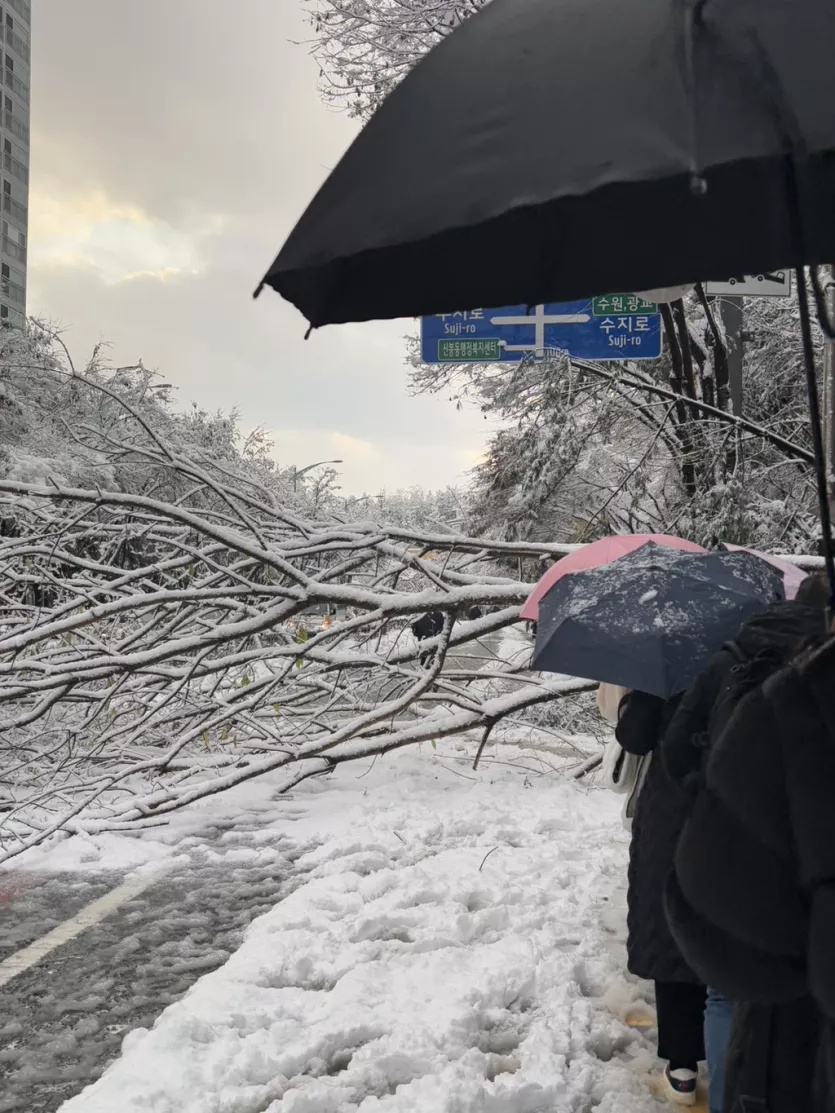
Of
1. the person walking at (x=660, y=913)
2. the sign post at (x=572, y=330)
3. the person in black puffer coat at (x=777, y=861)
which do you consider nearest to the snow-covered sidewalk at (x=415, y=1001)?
the person walking at (x=660, y=913)

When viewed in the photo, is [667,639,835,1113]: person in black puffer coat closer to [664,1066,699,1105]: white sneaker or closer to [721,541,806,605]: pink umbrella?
[664,1066,699,1105]: white sneaker

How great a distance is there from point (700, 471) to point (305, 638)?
3.51 meters

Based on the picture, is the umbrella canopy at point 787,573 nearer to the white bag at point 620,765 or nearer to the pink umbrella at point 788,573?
the pink umbrella at point 788,573

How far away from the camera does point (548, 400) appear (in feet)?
27.2

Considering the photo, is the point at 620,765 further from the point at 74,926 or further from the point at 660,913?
the point at 74,926

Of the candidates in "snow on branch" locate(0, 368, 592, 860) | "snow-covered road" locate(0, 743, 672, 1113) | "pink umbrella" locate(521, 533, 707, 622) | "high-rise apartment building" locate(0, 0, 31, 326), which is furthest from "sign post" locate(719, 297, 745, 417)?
"high-rise apartment building" locate(0, 0, 31, 326)

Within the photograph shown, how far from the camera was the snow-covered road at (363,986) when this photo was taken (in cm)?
319

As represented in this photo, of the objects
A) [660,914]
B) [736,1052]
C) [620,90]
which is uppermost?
[620,90]

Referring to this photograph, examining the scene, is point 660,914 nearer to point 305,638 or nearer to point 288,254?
point 288,254

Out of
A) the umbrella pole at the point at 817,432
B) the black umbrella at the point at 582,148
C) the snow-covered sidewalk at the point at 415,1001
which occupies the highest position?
the black umbrella at the point at 582,148

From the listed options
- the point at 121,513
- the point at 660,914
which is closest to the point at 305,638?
the point at 121,513

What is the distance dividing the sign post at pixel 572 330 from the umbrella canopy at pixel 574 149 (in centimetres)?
538

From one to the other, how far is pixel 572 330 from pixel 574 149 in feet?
20.4

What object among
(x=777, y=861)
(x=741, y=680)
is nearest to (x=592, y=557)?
(x=741, y=680)
